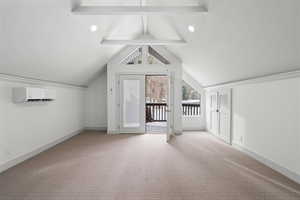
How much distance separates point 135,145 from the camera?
518 cm

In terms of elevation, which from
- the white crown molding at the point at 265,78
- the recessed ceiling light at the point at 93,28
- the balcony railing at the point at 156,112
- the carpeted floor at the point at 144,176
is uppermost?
the recessed ceiling light at the point at 93,28

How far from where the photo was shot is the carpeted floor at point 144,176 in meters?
2.63

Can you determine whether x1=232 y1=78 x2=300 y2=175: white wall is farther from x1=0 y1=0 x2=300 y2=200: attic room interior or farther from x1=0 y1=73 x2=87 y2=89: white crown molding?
x1=0 y1=73 x2=87 y2=89: white crown molding

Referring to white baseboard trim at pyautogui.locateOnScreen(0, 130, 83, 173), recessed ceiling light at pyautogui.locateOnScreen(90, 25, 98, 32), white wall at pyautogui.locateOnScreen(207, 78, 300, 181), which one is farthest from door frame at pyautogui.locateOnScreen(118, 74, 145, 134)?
white wall at pyautogui.locateOnScreen(207, 78, 300, 181)

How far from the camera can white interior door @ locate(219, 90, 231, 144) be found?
16.9ft

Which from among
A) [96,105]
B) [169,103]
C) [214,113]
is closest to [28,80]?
[96,105]


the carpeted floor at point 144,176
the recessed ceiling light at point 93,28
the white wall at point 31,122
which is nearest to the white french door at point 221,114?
the carpeted floor at point 144,176

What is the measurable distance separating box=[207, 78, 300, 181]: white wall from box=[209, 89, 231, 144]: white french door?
1.46 feet

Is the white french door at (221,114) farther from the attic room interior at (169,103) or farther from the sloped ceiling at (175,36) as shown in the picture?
the sloped ceiling at (175,36)

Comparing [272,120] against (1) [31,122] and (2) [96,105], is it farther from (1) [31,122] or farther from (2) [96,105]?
(2) [96,105]

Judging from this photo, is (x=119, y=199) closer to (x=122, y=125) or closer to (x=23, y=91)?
(x=23, y=91)

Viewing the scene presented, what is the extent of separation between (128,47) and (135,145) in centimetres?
312

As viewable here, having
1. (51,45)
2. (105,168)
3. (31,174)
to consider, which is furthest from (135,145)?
(51,45)

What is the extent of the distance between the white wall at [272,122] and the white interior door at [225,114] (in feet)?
1.26
